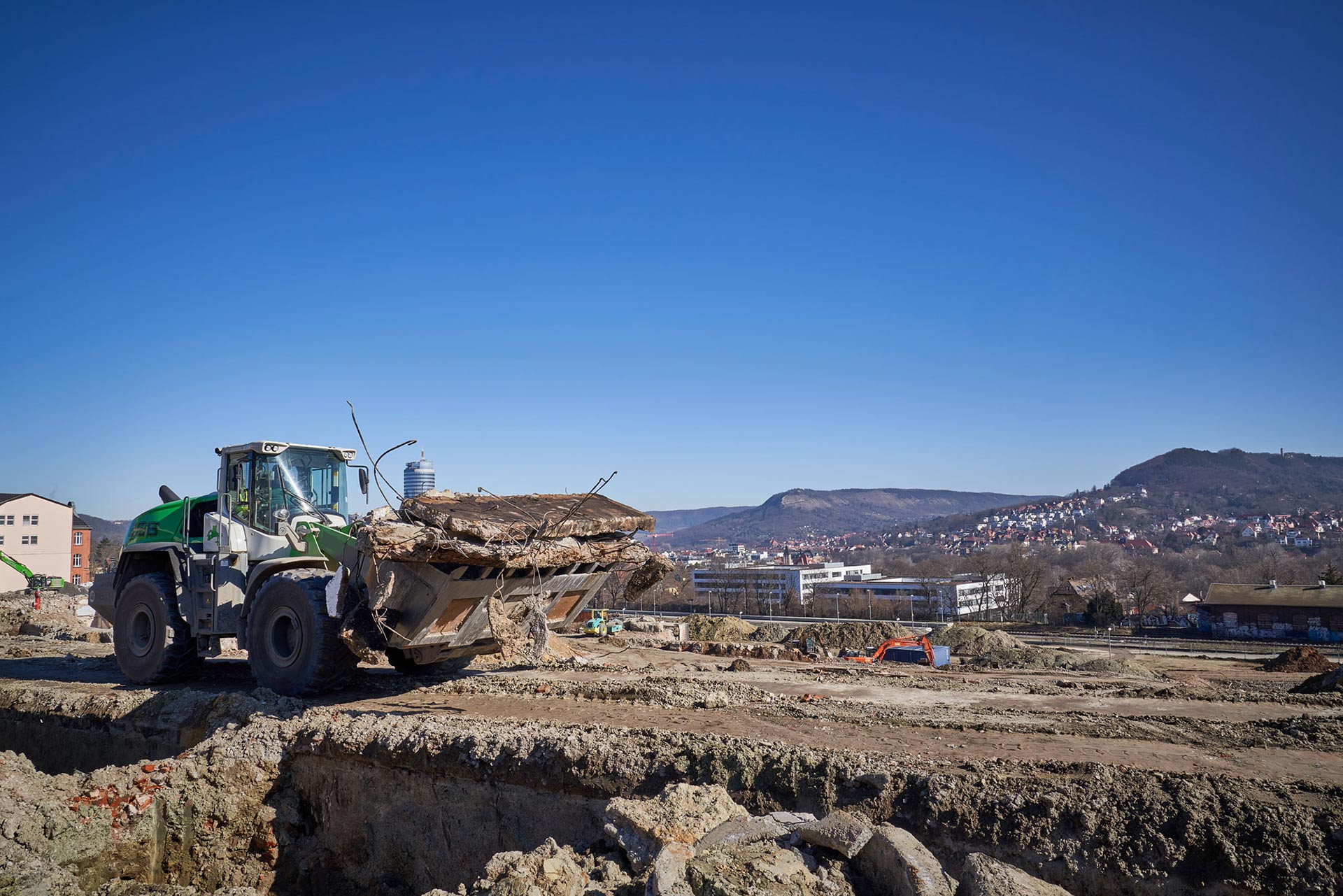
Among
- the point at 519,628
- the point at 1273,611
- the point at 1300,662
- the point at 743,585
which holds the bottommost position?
the point at 743,585

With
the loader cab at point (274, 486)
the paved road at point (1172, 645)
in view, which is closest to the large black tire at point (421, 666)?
the loader cab at point (274, 486)

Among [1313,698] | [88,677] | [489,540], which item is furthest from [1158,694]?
[88,677]

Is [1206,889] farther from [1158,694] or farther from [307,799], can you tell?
[307,799]

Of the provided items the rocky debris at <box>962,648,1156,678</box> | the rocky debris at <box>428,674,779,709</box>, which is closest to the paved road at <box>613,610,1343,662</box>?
the rocky debris at <box>962,648,1156,678</box>

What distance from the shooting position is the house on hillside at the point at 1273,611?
36.8 metres

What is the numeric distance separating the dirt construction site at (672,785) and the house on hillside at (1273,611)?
32584mm

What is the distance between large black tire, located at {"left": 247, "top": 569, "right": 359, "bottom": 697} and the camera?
9.36 metres

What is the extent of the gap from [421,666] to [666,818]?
7.32 metres

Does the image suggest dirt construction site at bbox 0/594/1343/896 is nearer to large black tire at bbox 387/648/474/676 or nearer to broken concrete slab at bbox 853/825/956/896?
broken concrete slab at bbox 853/825/956/896

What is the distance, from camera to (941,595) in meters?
55.9

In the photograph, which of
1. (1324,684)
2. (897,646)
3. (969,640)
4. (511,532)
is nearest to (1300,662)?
(969,640)

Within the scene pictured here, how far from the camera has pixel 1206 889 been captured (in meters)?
4.88

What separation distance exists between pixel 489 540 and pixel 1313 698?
9.19m

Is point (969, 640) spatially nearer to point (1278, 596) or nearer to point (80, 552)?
point (1278, 596)
